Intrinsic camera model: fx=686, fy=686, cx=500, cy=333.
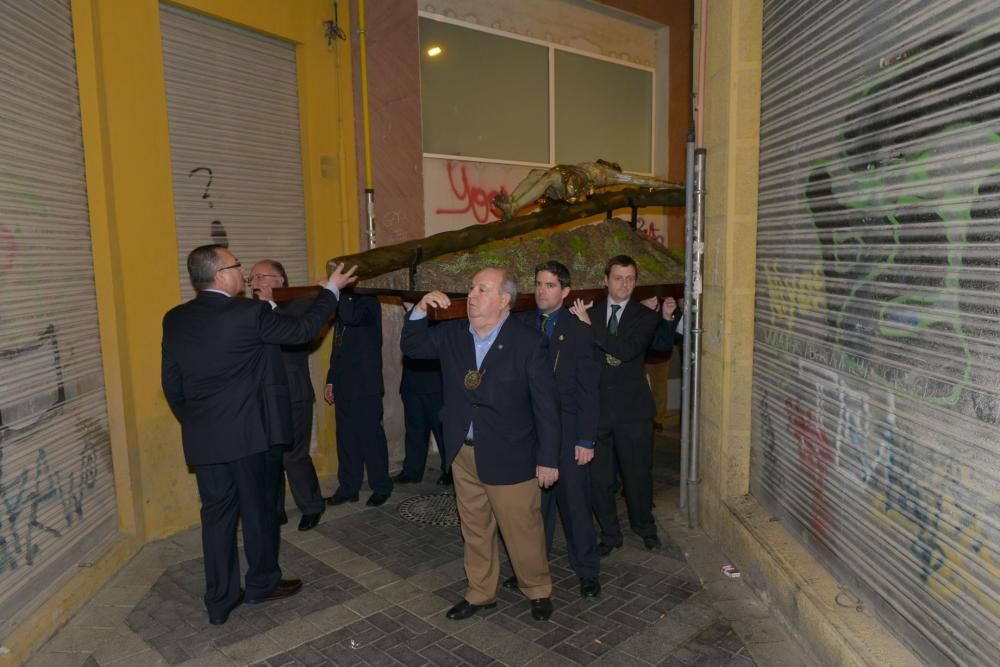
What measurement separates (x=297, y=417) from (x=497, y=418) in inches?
89.7

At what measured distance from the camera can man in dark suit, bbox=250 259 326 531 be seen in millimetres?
5430

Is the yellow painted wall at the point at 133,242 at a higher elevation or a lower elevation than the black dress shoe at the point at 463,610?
higher

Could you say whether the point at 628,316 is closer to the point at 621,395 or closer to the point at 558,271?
the point at 621,395

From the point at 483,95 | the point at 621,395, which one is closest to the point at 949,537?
the point at 621,395

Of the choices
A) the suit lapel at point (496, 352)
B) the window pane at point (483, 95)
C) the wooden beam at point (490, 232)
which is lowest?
the suit lapel at point (496, 352)

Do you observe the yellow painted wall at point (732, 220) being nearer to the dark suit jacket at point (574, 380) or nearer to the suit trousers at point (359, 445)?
the dark suit jacket at point (574, 380)

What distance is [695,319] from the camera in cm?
525

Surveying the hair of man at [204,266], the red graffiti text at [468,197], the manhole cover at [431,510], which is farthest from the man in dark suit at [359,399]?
the red graffiti text at [468,197]

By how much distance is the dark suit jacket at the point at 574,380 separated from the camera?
4.34 m

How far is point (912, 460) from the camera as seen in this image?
2936 mm

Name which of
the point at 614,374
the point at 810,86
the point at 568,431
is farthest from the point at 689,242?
the point at 568,431

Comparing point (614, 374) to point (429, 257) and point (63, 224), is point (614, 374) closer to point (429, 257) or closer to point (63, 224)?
point (429, 257)

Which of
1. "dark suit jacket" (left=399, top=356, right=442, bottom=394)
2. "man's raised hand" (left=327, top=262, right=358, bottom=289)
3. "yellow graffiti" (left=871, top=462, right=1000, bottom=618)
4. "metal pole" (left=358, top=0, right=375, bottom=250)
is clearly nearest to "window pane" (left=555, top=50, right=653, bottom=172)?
"metal pole" (left=358, top=0, right=375, bottom=250)

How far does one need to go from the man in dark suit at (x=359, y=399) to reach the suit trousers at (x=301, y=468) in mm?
442
